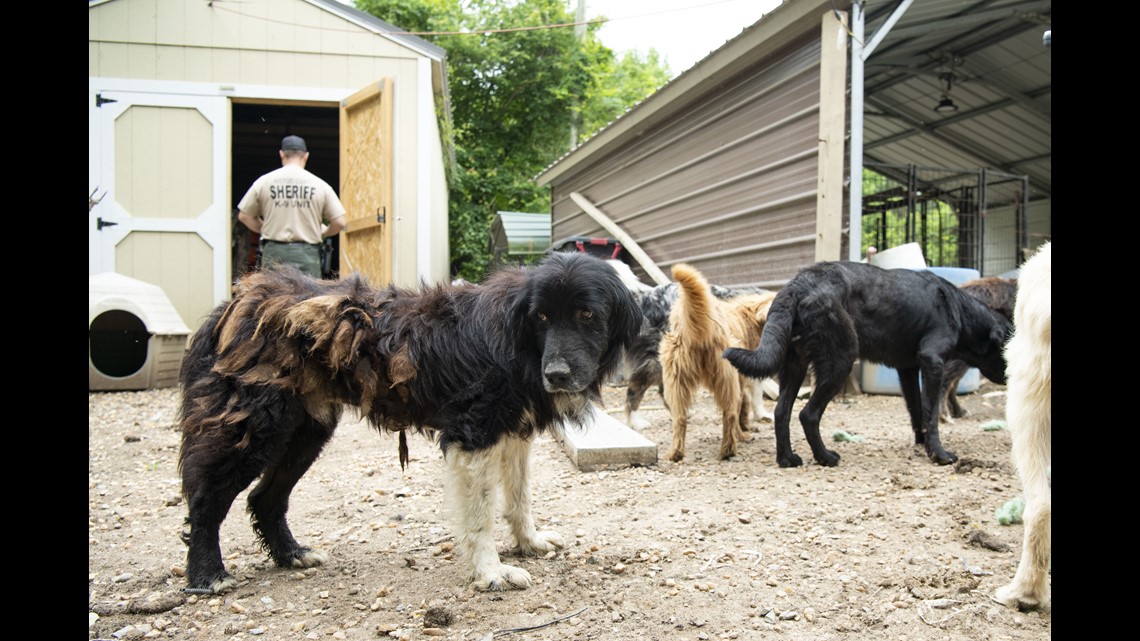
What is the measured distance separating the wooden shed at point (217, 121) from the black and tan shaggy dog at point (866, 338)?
600 centimetres

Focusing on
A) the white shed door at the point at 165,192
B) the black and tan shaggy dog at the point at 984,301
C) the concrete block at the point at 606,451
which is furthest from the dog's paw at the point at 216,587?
the white shed door at the point at 165,192

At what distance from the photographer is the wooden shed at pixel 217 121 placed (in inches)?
385

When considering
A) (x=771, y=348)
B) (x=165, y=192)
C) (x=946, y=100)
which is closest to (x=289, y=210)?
(x=771, y=348)

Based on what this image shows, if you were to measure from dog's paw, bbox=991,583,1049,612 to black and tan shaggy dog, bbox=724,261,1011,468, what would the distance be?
2316 millimetres

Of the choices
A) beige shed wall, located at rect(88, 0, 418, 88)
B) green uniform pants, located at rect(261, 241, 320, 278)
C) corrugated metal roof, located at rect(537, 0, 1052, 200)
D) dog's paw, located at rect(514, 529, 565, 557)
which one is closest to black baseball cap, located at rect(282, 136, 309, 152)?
green uniform pants, located at rect(261, 241, 320, 278)

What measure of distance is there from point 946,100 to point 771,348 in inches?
393

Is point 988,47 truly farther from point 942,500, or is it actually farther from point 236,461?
point 236,461

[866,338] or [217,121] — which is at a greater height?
[217,121]

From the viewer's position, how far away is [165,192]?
997cm

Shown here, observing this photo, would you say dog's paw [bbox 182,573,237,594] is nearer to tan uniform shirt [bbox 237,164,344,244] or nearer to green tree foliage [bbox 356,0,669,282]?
tan uniform shirt [bbox 237,164,344,244]

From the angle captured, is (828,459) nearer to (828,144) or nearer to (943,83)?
(828,144)

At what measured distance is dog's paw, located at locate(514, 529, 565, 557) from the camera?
132 inches

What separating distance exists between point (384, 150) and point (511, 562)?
7.50 meters

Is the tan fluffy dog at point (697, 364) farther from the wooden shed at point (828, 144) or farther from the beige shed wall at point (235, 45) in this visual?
the beige shed wall at point (235, 45)
